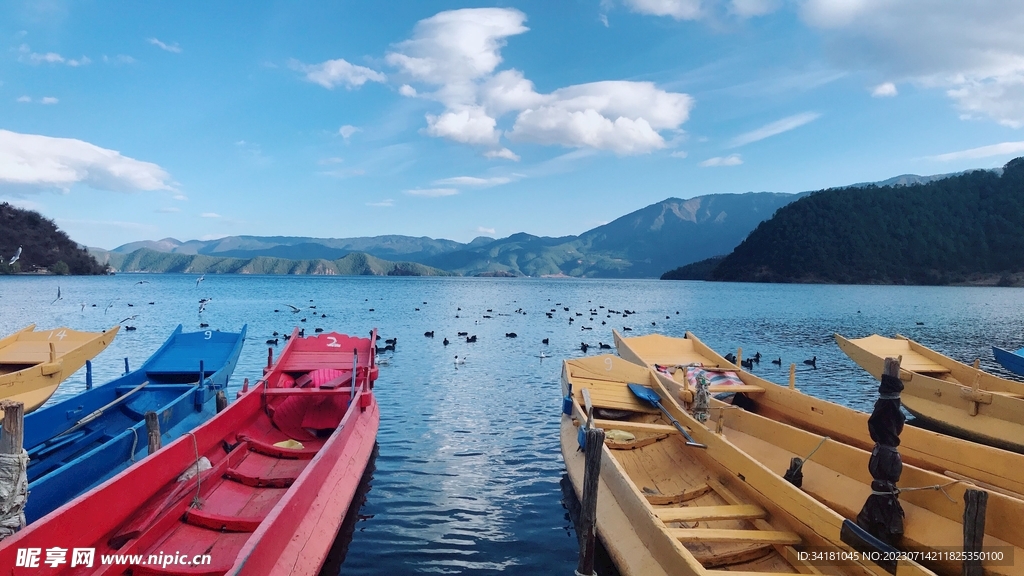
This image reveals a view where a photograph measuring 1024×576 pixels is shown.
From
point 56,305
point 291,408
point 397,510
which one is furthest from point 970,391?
point 56,305

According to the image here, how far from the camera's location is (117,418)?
13.3 metres

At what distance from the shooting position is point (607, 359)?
1559 cm

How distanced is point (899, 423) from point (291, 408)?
39.7 ft

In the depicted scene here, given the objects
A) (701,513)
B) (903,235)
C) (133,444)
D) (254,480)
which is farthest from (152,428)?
(903,235)

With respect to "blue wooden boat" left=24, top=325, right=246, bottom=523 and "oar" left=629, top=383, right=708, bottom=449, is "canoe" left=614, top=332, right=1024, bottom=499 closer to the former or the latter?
"oar" left=629, top=383, right=708, bottom=449

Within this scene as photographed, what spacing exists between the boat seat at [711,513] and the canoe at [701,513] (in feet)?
0.05

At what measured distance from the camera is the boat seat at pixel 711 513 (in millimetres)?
7977

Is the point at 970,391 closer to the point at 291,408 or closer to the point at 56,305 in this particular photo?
the point at 291,408

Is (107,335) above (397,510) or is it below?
above

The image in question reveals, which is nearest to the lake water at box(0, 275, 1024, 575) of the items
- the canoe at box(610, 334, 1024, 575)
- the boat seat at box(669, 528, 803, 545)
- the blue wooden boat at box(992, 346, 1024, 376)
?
the boat seat at box(669, 528, 803, 545)

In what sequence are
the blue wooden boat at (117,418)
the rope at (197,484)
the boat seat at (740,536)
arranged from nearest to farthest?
the boat seat at (740,536) < the rope at (197,484) < the blue wooden boat at (117,418)

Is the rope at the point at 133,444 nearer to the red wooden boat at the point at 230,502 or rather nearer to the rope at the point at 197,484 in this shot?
the red wooden boat at the point at 230,502

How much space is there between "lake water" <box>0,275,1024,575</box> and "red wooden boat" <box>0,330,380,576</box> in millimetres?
1642

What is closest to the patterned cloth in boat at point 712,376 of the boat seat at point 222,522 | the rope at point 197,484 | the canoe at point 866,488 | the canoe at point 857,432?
the canoe at point 857,432
